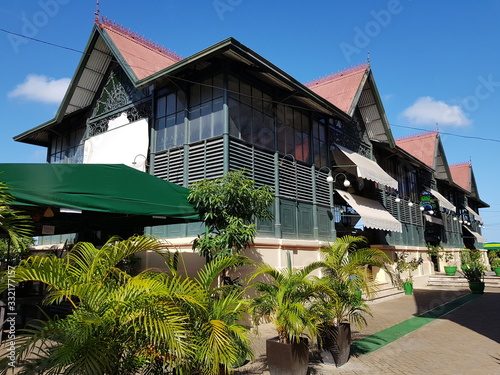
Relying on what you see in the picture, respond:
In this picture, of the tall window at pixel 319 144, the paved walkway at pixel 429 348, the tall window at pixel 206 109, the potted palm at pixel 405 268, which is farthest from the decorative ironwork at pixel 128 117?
the potted palm at pixel 405 268

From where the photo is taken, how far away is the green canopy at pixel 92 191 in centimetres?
555

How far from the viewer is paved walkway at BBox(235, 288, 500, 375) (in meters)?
6.34

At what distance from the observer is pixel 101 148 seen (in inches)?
519

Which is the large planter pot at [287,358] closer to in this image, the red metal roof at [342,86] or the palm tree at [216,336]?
the palm tree at [216,336]

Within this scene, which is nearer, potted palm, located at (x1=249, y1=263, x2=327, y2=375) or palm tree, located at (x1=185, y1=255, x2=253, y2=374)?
palm tree, located at (x1=185, y1=255, x2=253, y2=374)

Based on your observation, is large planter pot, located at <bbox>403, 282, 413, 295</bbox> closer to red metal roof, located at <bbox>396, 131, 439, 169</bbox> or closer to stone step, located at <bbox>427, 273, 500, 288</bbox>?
stone step, located at <bbox>427, 273, 500, 288</bbox>

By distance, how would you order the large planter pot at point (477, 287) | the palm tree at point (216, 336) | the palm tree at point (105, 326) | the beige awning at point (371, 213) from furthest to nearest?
the large planter pot at point (477, 287) < the beige awning at point (371, 213) < the palm tree at point (216, 336) < the palm tree at point (105, 326)

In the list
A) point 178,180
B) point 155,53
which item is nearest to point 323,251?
point 178,180

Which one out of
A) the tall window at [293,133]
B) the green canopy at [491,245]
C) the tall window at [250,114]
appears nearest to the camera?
the tall window at [250,114]

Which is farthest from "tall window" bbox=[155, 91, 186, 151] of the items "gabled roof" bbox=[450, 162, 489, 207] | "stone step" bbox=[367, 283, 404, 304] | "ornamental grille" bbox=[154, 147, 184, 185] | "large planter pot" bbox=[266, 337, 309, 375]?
"gabled roof" bbox=[450, 162, 489, 207]

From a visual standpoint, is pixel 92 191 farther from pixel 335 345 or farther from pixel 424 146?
pixel 424 146

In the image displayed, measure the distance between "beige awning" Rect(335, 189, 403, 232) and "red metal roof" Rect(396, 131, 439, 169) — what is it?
10.3 metres

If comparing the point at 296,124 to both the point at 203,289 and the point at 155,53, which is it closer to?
the point at 155,53

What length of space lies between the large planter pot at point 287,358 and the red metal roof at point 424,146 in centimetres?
2273
